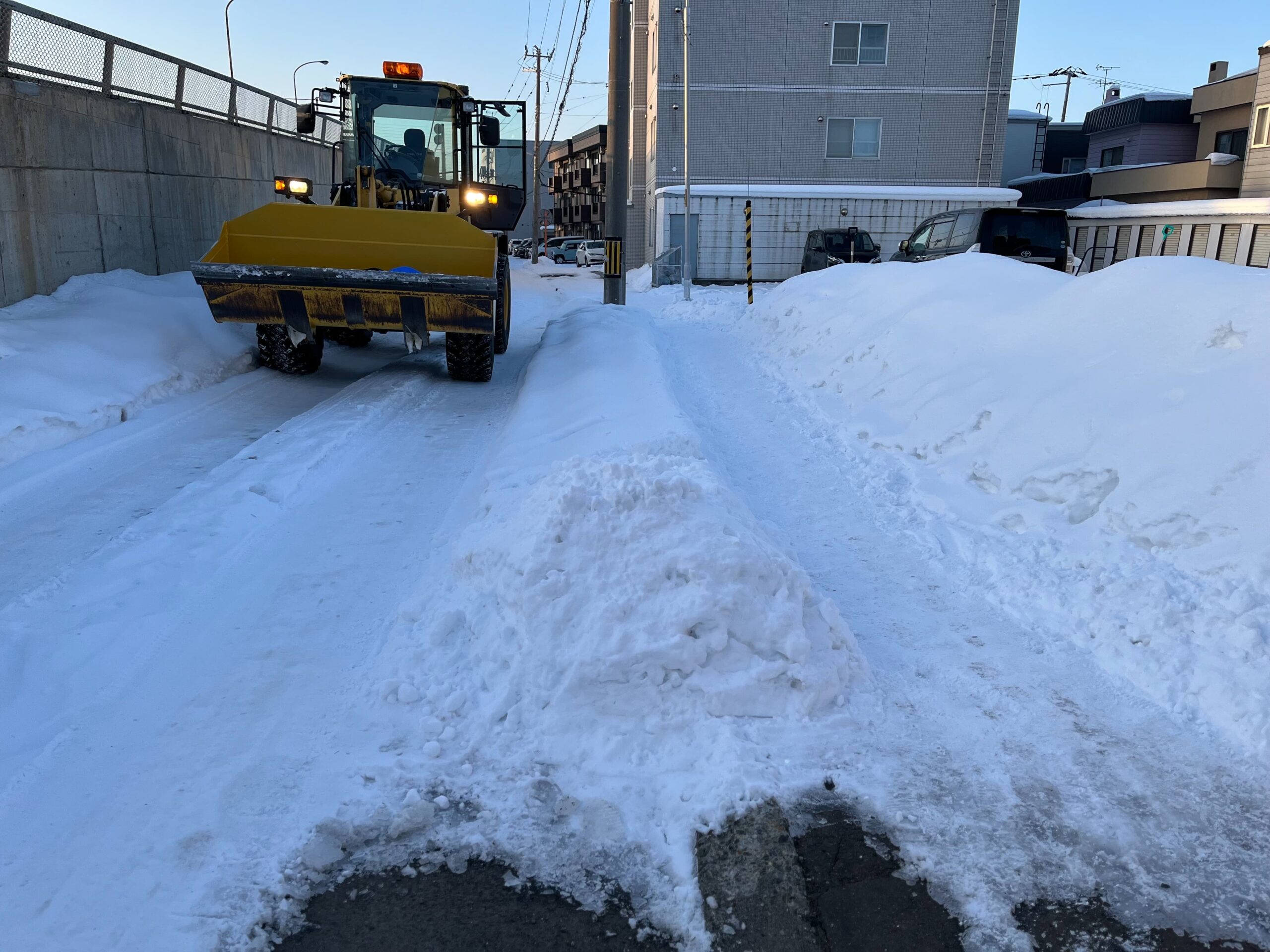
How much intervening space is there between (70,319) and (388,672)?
22.9 ft

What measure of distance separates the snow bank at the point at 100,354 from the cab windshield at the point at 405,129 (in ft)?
8.63

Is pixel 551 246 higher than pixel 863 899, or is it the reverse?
pixel 551 246

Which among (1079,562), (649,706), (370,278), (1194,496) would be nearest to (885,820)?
(649,706)

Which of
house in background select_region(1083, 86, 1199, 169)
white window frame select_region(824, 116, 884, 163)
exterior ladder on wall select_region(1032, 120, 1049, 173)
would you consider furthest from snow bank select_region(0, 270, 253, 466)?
exterior ladder on wall select_region(1032, 120, 1049, 173)

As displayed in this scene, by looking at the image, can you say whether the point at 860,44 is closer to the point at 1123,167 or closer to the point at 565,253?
the point at 1123,167

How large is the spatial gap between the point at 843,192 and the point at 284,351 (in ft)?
65.5

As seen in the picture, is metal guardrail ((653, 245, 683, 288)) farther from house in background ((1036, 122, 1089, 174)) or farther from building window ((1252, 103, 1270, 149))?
house in background ((1036, 122, 1089, 174))

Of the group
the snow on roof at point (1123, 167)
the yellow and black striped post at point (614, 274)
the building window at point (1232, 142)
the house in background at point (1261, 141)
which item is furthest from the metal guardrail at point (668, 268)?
the building window at point (1232, 142)

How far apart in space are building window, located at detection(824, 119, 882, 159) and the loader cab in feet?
60.8

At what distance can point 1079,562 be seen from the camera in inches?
164

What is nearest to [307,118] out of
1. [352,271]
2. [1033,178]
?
[352,271]

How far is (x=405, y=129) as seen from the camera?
10266 mm

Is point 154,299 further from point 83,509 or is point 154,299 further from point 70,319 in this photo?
point 83,509

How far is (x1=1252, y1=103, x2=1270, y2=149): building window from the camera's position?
2514 cm
